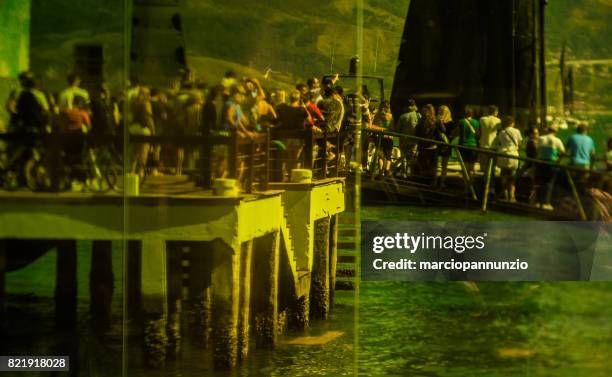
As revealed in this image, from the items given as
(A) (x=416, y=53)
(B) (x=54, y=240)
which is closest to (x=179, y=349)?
(B) (x=54, y=240)

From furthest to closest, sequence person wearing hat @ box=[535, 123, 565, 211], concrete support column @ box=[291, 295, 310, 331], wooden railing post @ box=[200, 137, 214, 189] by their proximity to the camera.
A: concrete support column @ box=[291, 295, 310, 331]
person wearing hat @ box=[535, 123, 565, 211]
wooden railing post @ box=[200, 137, 214, 189]

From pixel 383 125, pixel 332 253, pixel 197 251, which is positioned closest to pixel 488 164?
pixel 383 125

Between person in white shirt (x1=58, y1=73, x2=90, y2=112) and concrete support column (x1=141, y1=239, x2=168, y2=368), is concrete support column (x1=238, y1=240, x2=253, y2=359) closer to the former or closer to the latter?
concrete support column (x1=141, y1=239, x2=168, y2=368)

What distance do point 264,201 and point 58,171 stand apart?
3.36ft

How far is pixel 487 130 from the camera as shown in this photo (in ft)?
24.8

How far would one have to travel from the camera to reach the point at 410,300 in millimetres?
7652

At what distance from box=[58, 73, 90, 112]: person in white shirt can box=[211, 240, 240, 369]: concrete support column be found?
3.19 feet

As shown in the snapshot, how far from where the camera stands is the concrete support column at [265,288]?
7562mm

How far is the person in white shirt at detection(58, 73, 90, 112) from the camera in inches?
296

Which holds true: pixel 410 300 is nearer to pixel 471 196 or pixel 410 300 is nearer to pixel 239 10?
pixel 471 196

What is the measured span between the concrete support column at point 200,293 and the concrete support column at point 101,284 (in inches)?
16.2

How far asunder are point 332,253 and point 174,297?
2.66 ft

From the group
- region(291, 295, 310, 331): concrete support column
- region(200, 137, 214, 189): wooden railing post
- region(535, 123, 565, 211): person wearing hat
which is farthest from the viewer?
region(291, 295, 310, 331): concrete support column

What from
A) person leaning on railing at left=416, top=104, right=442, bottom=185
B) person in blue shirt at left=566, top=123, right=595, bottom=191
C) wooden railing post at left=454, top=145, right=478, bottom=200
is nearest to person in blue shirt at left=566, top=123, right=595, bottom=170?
person in blue shirt at left=566, top=123, right=595, bottom=191
